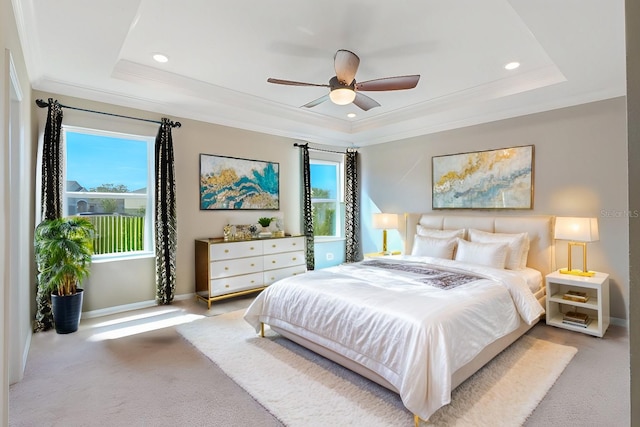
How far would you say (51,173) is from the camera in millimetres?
3486

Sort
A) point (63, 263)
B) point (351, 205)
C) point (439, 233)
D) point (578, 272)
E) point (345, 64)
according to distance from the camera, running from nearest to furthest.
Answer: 1. point (345, 64)
2. point (63, 263)
3. point (578, 272)
4. point (439, 233)
5. point (351, 205)

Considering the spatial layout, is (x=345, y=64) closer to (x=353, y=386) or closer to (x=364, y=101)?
(x=364, y=101)

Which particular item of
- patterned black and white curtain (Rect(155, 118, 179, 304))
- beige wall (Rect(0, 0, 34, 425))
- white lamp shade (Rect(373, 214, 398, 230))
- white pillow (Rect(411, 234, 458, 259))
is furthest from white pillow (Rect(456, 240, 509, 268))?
beige wall (Rect(0, 0, 34, 425))

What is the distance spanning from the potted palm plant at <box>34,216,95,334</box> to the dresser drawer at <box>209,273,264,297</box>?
1.42m

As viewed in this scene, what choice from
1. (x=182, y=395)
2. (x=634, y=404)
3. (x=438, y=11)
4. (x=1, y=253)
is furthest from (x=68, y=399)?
(x=438, y=11)

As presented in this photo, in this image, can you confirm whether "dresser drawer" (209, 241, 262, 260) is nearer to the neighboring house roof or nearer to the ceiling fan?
the neighboring house roof

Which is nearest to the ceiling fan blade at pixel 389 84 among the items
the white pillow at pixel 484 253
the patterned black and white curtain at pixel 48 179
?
the white pillow at pixel 484 253

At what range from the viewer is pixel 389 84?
2.98 metres

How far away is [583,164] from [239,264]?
4361 millimetres

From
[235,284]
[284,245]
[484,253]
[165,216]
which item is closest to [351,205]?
[284,245]

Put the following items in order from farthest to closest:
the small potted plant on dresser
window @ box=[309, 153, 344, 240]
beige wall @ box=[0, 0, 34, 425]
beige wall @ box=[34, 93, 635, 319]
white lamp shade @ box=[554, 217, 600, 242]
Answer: window @ box=[309, 153, 344, 240], the small potted plant on dresser, beige wall @ box=[34, 93, 635, 319], white lamp shade @ box=[554, 217, 600, 242], beige wall @ box=[0, 0, 34, 425]

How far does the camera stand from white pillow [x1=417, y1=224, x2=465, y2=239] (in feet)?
14.6

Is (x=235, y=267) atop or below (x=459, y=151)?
below

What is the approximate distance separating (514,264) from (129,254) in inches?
183
